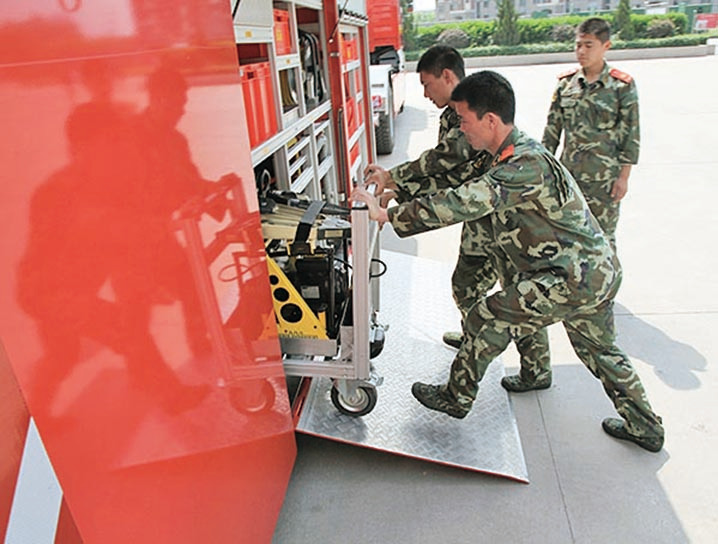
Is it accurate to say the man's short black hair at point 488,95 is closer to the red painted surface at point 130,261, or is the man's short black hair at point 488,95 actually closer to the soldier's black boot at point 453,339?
the red painted surface at point 130,261

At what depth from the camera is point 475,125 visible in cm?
236

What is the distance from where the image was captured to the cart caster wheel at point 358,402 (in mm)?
2686

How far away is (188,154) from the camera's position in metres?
1.44

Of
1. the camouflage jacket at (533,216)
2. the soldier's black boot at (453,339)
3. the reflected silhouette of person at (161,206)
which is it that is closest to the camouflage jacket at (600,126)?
the soldier's black boot at (453,339)

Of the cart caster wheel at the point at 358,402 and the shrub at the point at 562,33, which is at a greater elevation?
the shrub at the point at 562,33

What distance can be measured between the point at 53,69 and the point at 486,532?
2222 mm

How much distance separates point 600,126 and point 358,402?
245cm

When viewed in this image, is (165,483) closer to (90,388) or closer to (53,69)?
(90,388)

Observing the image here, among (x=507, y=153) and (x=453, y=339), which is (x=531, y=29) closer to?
(x=453, y=339)

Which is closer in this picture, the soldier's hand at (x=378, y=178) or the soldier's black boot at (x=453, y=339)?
the soldier's hand at (x=378, y=178)

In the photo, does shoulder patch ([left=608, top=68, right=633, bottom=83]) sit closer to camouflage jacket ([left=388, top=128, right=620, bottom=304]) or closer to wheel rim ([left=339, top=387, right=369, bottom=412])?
camouflage jacket ([left=388, top=128, right=620, bottom=304])

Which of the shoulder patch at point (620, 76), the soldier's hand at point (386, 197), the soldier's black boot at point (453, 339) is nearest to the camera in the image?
the soldier's hand at point (386, 197)

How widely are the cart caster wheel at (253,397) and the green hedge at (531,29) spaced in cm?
2658

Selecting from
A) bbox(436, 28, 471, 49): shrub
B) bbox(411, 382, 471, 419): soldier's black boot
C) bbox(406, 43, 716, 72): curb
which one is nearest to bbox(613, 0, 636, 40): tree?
bbox(406, 43, 716, 72): curb
